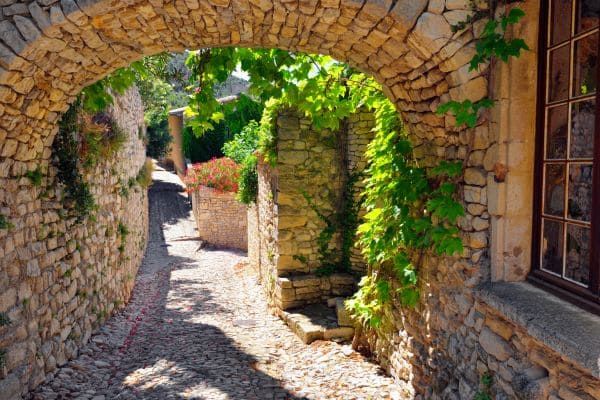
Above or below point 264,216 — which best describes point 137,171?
above

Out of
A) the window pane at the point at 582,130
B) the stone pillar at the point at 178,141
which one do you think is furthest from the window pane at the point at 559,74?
the stone pillar at the point at 178,141

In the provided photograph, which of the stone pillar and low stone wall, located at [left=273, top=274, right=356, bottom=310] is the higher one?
the stone pillar

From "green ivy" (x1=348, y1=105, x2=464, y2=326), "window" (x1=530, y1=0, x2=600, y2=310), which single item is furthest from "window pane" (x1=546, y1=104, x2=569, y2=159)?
"green ivy" (x1=348, y1=105, x2=464, y2=326)

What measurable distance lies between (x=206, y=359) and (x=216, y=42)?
3.52 meters

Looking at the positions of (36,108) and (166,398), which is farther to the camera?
(166,398)

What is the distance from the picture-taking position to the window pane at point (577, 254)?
250cm

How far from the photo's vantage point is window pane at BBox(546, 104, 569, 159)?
8.32ft

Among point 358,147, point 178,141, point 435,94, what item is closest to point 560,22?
point 435,94

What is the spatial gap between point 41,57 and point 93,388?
3.01m

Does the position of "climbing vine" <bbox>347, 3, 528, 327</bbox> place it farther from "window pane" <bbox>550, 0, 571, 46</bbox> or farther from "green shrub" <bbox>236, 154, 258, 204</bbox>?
"green shrub" <bbox>236, 154, 258, 204</bbox>

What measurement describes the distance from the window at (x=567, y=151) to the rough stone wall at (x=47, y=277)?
12.4 ft

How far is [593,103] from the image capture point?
238 centimetres

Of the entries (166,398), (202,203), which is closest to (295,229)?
(166,398)

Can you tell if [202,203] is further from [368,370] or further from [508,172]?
[508,172]
